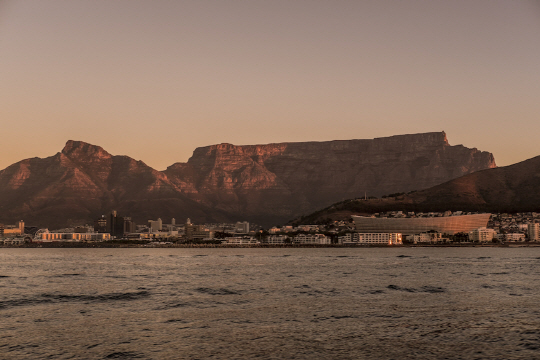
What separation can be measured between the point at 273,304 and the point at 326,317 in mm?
8136

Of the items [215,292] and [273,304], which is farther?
[215,292]

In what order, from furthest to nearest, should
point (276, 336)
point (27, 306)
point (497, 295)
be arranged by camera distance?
point (497, 295) < point (27, 306) < point (276, 336)

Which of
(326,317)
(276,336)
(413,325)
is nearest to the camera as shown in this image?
(276,336)

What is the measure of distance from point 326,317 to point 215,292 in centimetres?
1921

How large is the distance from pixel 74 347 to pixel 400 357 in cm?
1759

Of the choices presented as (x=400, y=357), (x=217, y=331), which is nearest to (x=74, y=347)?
(x=217, y=331)

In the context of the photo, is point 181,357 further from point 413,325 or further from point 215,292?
point 215,292

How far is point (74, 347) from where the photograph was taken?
31172 mm

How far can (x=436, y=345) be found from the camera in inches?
1256

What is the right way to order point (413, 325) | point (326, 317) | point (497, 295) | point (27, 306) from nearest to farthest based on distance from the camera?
1. point (413, 325)
2. point (326, 317)
3. point (27, 306)
4. point (497, 295)

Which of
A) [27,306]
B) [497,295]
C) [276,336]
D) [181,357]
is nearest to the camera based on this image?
[181,357]

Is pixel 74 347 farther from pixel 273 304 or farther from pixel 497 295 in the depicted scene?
pixel 497 295

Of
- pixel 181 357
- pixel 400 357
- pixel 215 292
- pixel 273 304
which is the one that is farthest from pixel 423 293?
pixel 181 357

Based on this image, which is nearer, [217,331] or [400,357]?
[400,357]
